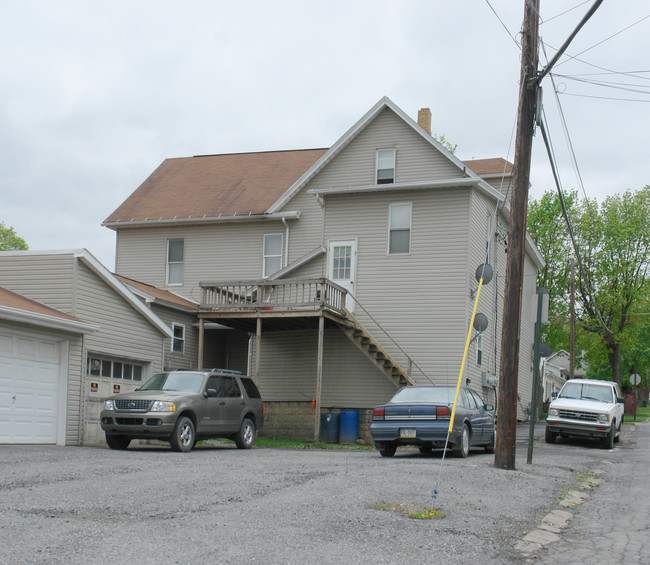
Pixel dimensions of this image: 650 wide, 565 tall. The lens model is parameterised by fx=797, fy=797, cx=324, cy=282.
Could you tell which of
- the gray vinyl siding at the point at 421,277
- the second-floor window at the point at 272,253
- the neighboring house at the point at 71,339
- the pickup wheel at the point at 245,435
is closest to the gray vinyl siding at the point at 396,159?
the gray vinyl siding at the point at 421,277

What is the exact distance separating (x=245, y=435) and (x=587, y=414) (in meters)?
9.90

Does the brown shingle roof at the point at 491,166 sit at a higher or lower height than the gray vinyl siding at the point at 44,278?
higher

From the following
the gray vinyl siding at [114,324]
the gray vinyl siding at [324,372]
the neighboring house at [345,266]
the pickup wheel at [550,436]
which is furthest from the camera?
the gray vinyl siding at [324,372]

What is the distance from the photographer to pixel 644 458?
19.4 m

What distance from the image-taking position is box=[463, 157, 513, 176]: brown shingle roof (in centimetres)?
2881

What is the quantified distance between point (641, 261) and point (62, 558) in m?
44.0

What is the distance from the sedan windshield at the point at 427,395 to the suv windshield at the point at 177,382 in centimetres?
424

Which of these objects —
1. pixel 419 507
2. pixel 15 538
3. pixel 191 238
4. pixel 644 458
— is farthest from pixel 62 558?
pixel 191 238

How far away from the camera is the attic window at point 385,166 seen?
2538 cm

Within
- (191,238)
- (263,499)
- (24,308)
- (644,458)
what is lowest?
(644,458)

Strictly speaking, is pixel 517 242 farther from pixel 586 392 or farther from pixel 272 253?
pixel 272 253

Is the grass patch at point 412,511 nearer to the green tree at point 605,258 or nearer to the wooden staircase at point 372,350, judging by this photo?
the wooden staircase at point 372,350

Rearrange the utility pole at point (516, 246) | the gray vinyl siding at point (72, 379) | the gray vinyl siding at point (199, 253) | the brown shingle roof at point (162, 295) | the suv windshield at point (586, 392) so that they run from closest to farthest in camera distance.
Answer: the utility pole at point (516, 246) < the gray vinyl siding at point (72, 379) < the suv windshield at point (586, 392) < the brown shingle roof at point (162, 295) < the gray vinyl siding at point (199, 253)

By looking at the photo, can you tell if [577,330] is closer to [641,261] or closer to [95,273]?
[641,261]
